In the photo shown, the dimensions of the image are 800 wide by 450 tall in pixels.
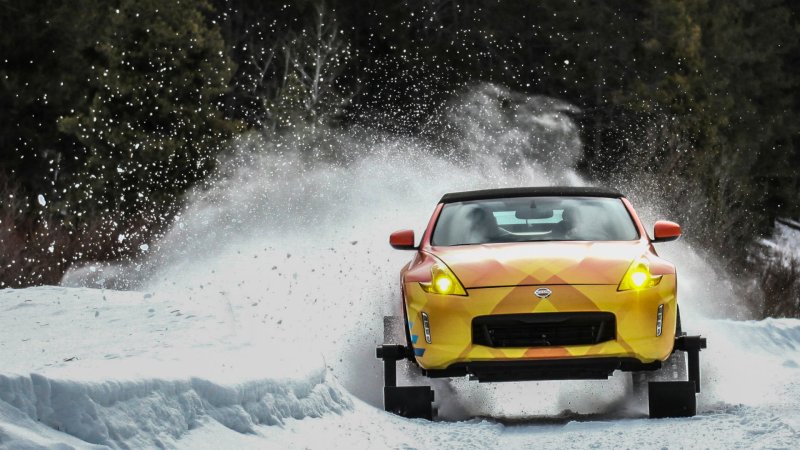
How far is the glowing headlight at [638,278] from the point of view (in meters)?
9.06

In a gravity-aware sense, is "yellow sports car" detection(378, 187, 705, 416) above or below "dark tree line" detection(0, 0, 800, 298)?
below

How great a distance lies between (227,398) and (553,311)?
2.23m

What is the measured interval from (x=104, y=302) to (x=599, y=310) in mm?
4233

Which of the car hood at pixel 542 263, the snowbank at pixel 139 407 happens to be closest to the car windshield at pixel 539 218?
the car hood at pixel 542 263

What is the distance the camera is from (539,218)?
34.2ft

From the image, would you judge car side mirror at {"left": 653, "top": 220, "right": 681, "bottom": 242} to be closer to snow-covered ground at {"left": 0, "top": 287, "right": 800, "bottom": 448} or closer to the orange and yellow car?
the orange and yellow car

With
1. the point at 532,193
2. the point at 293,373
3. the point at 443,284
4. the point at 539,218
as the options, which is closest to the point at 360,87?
the point at 532,193

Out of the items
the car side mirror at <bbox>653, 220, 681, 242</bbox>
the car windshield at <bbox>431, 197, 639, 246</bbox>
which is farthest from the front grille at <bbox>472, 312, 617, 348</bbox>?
the car side mirror at <bbox>653, 220, 681, 242</bbox>

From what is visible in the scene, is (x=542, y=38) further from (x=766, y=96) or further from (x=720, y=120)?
(x=766, y=96)

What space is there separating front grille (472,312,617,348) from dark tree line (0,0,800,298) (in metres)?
12.8

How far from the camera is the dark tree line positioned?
1510 inches

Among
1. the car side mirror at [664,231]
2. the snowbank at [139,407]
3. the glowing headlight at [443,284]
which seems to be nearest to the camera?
the snowbank at [139,407]

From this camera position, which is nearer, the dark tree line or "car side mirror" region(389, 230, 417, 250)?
"car side mirror" region(389, 230, 417, 250)

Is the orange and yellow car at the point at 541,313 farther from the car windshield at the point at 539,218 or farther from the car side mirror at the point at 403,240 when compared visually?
the car side mirror at the point at 403,240
